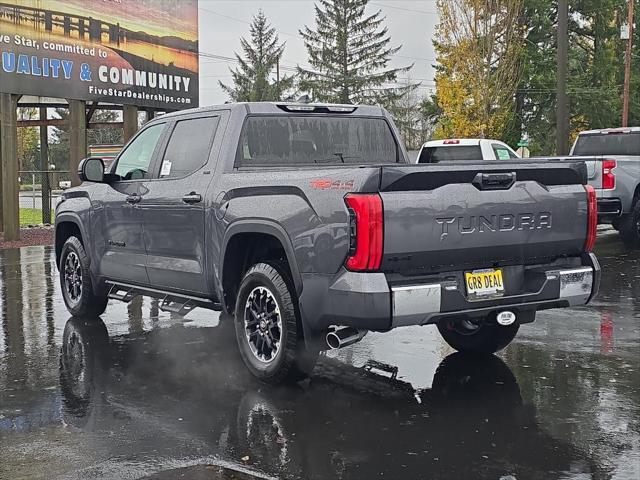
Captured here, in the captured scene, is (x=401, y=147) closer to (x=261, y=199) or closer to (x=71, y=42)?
(x=261, y=199)

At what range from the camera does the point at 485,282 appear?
546cm

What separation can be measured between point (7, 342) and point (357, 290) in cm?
391

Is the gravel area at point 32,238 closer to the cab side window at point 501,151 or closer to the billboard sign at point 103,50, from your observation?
the billboard sign at point 103,50

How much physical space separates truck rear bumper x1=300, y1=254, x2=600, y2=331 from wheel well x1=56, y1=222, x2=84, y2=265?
4.22m

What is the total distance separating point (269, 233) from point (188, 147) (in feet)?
5.39

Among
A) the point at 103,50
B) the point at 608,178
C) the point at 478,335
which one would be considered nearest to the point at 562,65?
the point at 608,178

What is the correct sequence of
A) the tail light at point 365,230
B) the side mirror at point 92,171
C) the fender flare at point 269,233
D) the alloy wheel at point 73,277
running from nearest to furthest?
1. the tail light at point 365,230
2. the fender flare at point 269,233
3. the side mirror at point 92,171
4. the alloy wheel at point 73,277

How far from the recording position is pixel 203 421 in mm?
5164

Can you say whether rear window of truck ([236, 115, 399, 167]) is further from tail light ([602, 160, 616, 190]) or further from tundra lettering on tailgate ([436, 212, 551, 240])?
tail light ([602, 160, 616, 190])

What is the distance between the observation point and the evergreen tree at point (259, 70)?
61031 mm

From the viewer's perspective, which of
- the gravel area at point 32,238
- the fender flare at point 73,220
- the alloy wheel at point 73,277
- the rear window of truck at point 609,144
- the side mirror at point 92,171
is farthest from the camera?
the gravel area at point 32,238

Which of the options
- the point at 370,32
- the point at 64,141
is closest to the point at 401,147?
the point at 370,32

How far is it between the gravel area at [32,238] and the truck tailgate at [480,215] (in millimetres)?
12909

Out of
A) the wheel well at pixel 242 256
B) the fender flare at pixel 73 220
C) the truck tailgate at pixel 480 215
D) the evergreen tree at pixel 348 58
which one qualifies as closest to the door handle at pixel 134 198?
the fender flare at pixel 73 220
